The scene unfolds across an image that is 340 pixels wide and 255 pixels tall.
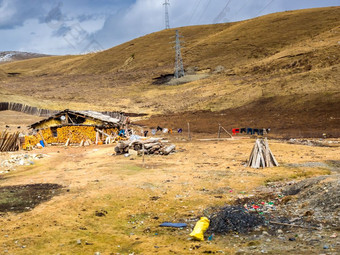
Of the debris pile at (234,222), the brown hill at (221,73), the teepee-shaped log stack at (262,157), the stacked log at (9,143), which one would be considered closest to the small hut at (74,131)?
the stacked log at (9,143)

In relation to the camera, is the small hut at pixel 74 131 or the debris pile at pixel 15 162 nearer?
the debris pile at pixel 15 162

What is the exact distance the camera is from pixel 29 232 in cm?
941

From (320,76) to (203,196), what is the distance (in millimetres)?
37212

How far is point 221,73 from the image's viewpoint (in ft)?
223

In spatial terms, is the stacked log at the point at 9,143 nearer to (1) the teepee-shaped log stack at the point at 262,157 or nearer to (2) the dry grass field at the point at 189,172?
(2) the dry grass field at the point at 189,172

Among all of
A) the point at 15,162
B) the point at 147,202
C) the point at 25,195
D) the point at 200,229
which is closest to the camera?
the point at 200,229

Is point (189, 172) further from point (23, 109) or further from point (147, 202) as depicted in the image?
point (23, 109)

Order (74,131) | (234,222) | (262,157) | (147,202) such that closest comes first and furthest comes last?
(234,222)
(147,202)
(262,157)
(74,131)

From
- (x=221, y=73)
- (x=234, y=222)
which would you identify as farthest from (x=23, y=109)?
(x=234, y=222)

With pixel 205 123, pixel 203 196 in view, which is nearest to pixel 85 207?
pixel 203 196

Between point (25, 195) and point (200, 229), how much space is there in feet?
25.3

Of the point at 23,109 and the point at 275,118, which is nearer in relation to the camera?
the point at 275,118

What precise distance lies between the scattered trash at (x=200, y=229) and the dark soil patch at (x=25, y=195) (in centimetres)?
595

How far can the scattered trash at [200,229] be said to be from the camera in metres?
8.64
